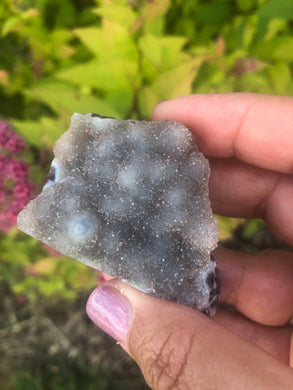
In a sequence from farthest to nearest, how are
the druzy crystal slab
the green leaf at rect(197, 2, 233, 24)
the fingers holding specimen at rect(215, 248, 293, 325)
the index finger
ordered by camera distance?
the green leaf at rect(197, 2, 233, 24), the fingers holding specimen at rect(215, 248, 293, 325), the index finger, the druzy crystal slab

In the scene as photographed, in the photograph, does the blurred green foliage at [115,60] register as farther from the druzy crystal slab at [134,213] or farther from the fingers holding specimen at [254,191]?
the druzy crystal slab at [134,213]

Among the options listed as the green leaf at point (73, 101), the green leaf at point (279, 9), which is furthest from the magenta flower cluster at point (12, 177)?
the green leaf at point (279, 9)

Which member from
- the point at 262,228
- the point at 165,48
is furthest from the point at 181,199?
the point at 262,228

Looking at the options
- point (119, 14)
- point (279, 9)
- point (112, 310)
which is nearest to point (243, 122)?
point (279, 9)

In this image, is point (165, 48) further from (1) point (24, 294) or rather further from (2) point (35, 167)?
(1) point (24, 294)

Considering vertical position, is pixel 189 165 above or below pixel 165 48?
below

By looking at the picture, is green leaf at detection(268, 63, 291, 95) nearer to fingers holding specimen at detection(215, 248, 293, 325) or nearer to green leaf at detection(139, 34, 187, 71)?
green leaf at detection(139, 34, 187, 71)

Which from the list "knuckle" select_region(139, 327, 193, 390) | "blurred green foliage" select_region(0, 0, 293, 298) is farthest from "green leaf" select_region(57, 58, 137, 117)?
"knuckle" select_region(139, 327, 193, 390)
